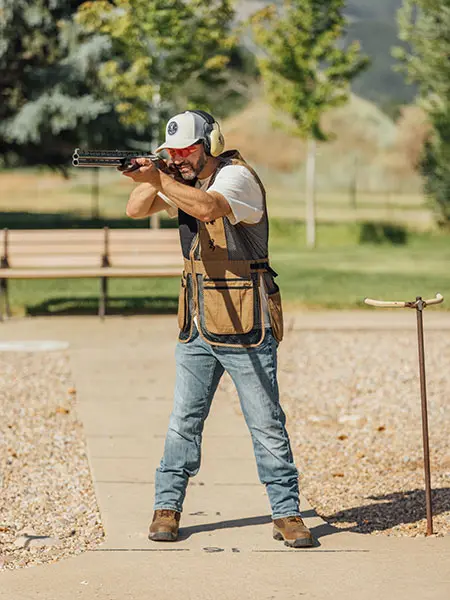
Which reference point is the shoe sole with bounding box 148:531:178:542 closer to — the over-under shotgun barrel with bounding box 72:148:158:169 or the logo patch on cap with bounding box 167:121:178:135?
the over-under shotgun barrel with bounding box 72:148:158:169

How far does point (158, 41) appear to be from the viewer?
81.9 ft

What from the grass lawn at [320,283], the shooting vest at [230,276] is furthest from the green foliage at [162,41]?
the shooting vest at [230,276]

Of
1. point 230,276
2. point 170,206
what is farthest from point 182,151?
point 230,276

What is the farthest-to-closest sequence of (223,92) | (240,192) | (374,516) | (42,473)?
(223,92), (42,473), (374,516), (240,192)

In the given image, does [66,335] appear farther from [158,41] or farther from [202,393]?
[158,41]

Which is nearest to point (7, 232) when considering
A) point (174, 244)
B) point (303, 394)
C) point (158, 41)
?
point (174, 244)

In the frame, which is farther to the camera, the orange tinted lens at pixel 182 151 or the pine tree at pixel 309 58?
the pine tree at pixel 309 58

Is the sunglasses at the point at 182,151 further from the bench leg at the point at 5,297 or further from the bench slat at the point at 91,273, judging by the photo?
the bench leg at the point at 5,297

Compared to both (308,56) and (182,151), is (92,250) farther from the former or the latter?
(308,56)

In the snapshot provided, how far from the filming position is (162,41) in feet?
81.9

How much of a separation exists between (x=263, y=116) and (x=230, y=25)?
23004 millimetres

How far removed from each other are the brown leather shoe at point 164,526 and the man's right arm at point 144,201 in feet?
4.11

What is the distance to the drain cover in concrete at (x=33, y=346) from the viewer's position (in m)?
11.1

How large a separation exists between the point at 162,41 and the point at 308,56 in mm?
5051
